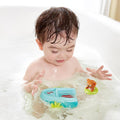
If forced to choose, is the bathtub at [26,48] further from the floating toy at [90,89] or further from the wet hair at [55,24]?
the wet hair at [55,24]

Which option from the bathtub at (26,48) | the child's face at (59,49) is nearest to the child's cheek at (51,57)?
the child's face at (59,49)

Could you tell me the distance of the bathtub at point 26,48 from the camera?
122 centimetres

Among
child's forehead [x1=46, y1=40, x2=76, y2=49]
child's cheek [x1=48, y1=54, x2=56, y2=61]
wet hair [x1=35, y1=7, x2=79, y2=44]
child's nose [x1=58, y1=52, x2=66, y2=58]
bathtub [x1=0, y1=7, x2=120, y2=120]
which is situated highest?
wet hair [x1=35, y1=7, x2=79, y2=44]

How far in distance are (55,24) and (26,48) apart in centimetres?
102

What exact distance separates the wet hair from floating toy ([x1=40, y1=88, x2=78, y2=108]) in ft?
0.83

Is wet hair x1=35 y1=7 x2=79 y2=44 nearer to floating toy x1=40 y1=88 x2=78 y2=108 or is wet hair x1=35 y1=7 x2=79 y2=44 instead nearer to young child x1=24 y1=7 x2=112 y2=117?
young child x1=24 y1=7 x2=112 y2=117

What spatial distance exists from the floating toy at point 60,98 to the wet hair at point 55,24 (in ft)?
0.83

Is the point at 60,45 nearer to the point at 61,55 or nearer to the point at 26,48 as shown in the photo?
the point at 61,55

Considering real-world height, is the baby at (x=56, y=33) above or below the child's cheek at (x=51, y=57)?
above

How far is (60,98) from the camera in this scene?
1028 mm

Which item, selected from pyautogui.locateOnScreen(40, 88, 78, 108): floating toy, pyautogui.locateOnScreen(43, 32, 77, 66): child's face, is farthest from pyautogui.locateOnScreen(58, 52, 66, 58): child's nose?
pyautogui.locateOnScreen(40, 88, 78, 108): floating toy

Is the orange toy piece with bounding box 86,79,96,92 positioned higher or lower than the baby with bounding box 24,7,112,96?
lower

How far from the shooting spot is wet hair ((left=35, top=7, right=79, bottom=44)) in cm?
107

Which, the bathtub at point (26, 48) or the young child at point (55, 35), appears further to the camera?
the bathtub at point (26, 48)
